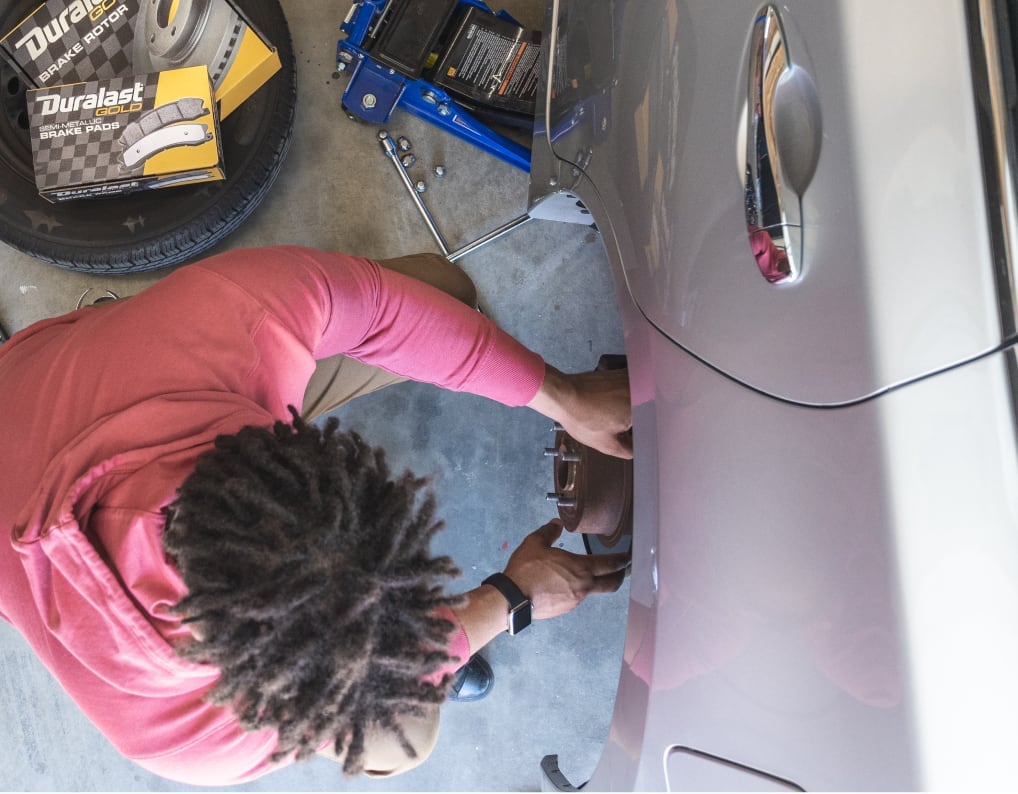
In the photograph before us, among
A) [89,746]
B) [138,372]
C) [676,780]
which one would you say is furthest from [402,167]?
[89,746]

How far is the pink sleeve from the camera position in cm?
85

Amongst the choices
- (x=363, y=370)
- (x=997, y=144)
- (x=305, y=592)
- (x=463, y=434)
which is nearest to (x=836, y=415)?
(x=997, y=144)

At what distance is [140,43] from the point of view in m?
1.39

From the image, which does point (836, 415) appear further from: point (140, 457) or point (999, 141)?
point (140, 457)

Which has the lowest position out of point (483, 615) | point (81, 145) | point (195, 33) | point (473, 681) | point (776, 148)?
point (473, 681)

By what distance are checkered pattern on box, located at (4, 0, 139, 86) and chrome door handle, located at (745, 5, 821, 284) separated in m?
1.22

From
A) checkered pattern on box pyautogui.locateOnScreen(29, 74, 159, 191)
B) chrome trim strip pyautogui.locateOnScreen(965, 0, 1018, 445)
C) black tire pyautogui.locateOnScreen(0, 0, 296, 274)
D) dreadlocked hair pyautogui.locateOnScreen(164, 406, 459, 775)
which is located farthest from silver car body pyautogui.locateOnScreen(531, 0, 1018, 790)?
checkered pattern on box pyautogui.locateOnScreen(29, 74, 159, 191)

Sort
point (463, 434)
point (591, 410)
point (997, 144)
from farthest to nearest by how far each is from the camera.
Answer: point (463, 434)
point (591, 410)
point (997, 144)

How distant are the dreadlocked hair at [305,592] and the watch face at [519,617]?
1.20ft

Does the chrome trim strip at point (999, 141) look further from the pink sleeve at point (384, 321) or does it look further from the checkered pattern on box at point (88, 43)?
the checkered pattern on box at point (88, 43)

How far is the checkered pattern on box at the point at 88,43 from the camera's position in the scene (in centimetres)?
136

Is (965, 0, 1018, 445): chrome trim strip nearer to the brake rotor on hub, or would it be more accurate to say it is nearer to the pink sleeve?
the pink sleeve

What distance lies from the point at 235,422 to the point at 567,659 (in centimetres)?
90

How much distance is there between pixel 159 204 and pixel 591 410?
0.90 m
